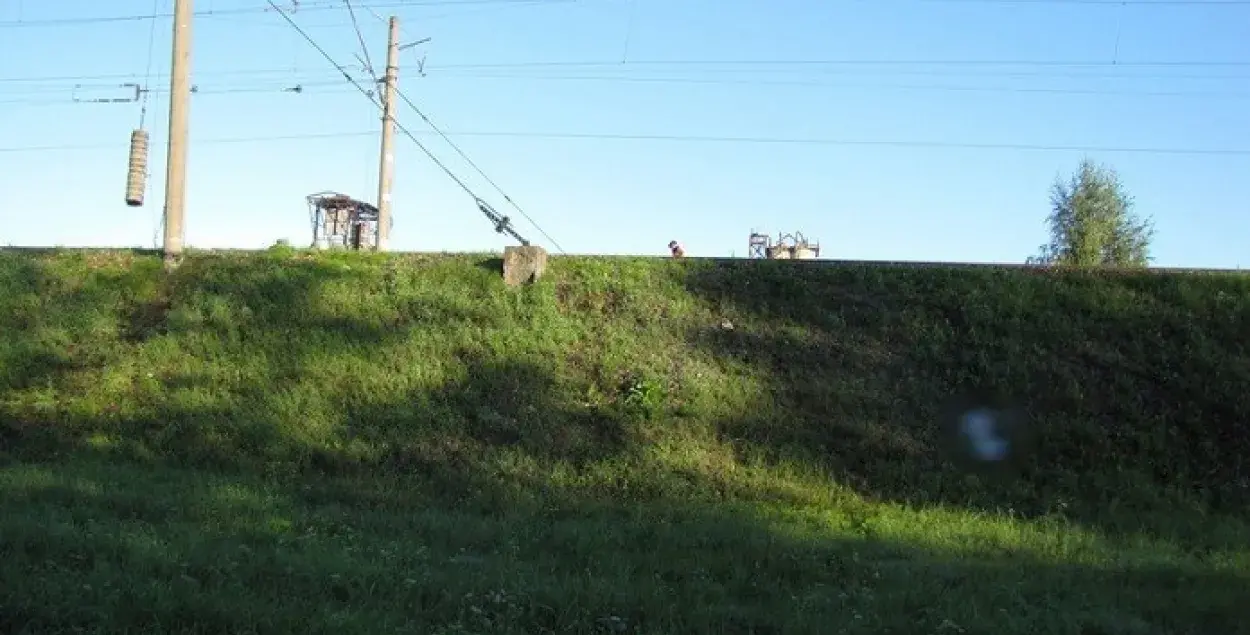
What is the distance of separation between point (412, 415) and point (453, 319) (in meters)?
2.34

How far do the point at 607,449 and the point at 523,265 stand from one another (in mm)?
4581

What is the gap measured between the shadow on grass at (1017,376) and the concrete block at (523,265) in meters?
2.29

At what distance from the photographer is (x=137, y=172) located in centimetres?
1859

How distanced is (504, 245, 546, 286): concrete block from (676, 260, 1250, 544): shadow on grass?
2.29 meters

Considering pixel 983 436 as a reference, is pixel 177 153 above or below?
above

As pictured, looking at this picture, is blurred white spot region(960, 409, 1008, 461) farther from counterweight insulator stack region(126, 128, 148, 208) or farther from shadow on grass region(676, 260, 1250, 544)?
counterweight insulator stack region(126, 128, 148, 208)

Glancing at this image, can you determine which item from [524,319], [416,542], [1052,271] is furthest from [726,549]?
[1052,271]

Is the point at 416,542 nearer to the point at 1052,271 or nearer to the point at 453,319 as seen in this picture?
the point at 453,319

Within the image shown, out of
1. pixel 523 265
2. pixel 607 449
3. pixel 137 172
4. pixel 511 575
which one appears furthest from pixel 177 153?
pixel 511 575

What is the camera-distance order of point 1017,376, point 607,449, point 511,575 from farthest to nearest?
point 1017,376, point 607,449, point 511,575

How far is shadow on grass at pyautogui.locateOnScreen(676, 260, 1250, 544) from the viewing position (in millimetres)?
11672

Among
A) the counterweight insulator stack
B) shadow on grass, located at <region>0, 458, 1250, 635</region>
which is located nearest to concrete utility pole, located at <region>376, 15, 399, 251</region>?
the counterweight insulator stack

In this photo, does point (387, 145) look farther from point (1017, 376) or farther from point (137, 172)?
point (1017, 376)

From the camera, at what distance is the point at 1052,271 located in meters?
15.2
